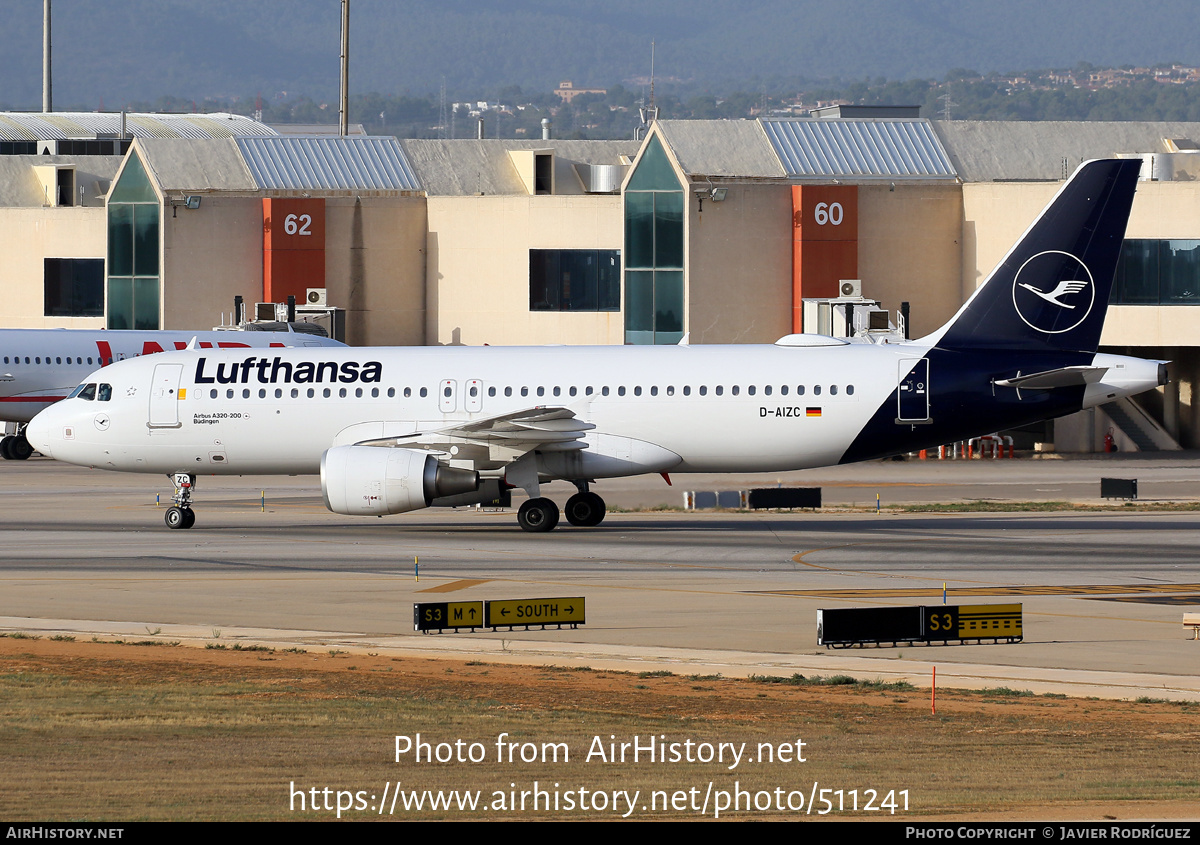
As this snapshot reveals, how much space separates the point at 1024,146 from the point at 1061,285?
4090cm

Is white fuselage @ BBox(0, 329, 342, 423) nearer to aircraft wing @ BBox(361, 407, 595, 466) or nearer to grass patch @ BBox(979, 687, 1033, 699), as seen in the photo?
aircraft wing @ BBox(361, 407, 595, 466)

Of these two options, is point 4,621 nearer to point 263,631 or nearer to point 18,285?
point 263,631

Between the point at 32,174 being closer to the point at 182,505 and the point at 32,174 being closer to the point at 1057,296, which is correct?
the point at 182,505

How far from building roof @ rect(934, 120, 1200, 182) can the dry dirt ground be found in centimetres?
5766

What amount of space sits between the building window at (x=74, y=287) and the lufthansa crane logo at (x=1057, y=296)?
5136cm

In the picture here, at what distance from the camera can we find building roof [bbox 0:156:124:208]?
9156cm

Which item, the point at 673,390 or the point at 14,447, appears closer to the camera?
the point at 673,390

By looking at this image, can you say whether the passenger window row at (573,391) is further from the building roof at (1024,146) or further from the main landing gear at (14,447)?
the building roof at (1024,146)

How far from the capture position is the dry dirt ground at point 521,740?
1352 centimetres

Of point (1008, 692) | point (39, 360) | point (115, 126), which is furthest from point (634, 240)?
point (115, 126)

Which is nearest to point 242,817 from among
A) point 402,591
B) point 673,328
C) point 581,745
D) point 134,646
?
point 581,745

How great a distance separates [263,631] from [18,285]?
5847 centimetres

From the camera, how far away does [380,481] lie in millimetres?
34906

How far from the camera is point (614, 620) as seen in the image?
82.2 ft
